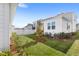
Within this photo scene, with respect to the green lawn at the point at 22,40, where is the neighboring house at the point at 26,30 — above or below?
above

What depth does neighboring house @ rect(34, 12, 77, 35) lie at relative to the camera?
5.43 m

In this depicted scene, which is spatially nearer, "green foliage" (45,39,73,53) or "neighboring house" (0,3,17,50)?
"neighboring house" (0,3,17,50)

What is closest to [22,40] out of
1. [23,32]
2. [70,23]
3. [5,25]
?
[23,32]

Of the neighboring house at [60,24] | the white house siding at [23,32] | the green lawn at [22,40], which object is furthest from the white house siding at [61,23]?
the green lawn at [22,40]

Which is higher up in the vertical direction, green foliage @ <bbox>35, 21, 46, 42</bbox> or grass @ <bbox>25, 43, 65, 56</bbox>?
green foliage @ <bbox>35, 21, 46, 42</bbox>

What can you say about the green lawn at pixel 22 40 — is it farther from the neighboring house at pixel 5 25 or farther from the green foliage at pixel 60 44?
the green foliage at pixel 60 44

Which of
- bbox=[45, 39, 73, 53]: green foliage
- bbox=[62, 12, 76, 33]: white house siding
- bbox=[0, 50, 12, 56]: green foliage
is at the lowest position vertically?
bbox=[0, 50, 12, 56]: green foliage

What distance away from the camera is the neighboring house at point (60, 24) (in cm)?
543

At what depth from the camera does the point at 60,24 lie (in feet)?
17.9

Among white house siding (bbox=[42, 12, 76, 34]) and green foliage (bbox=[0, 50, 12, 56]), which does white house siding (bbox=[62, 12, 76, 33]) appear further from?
green foliage (bbox=[0, 50, 12, 56])

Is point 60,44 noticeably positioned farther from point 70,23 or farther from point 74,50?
point 70,23

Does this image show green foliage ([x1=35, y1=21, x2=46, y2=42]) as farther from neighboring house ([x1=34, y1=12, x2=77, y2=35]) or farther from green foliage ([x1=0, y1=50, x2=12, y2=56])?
green foliage ([x1=0, y1=50, x2=12, y2=56])

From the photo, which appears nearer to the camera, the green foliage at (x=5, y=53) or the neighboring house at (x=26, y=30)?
the green foliage at (x=5, y=53)

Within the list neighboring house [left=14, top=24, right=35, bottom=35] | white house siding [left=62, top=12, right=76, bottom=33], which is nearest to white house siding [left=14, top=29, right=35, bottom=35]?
neighboring house [left=14, top=24, right=35, bottom=35]
